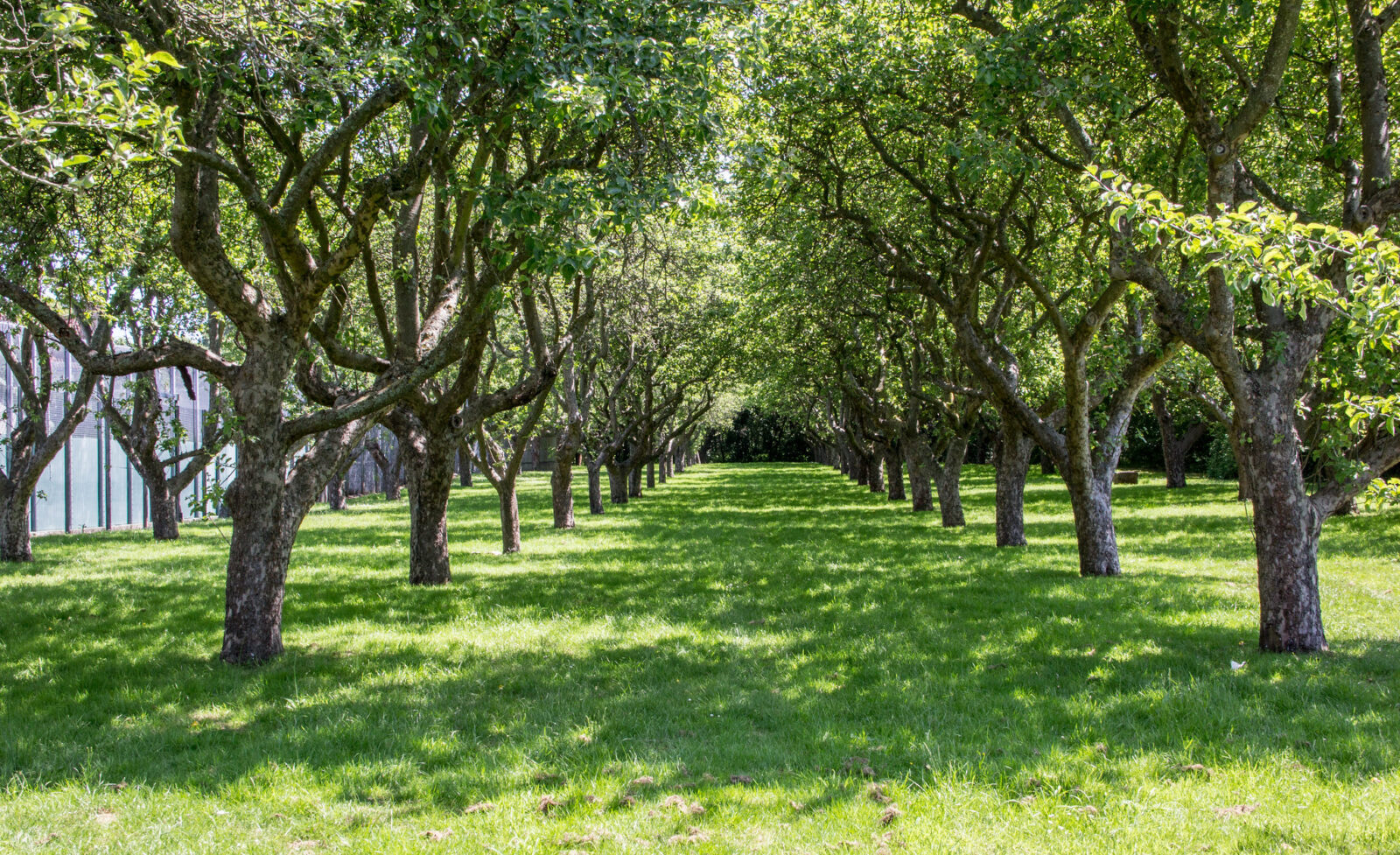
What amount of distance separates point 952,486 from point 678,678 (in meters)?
14.2

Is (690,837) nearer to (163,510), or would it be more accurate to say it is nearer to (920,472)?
(163,510)

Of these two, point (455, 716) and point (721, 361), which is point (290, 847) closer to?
point (455, 716)

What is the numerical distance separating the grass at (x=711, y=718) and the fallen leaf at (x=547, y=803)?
0.05ft

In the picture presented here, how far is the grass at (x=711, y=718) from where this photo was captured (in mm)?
4246

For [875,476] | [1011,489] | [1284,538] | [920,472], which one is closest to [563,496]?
[920,472]

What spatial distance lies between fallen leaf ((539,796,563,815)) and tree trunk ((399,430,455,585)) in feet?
25.2

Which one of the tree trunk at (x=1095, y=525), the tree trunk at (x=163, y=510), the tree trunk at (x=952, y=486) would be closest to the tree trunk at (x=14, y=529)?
the tree trunk at (x=163, y=510)

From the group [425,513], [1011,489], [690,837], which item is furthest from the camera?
[1011,489]

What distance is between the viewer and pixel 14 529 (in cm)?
1572

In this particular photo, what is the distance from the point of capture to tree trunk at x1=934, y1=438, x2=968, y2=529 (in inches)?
780

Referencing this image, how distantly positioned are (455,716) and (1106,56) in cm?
896

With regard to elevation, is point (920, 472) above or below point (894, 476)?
above

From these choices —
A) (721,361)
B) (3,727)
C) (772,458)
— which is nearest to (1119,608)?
(3,727)

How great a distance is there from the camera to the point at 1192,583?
1107 centimetres
